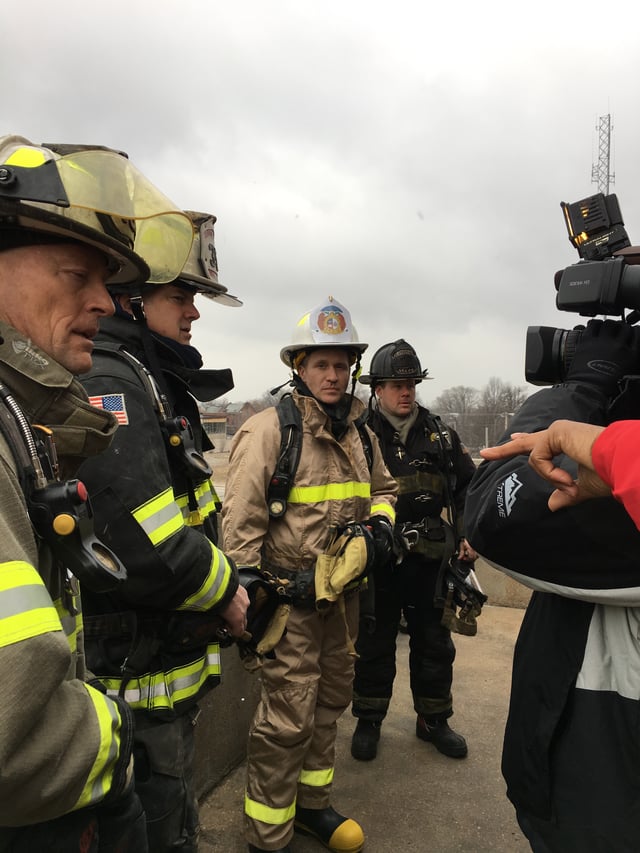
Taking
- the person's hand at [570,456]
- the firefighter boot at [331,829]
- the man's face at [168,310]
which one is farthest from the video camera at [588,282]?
the firefighter boot at [331,829]

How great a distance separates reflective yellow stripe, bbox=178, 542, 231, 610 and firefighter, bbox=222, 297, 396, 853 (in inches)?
28.3

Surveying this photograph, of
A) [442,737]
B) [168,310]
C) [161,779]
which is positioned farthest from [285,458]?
[442,737]

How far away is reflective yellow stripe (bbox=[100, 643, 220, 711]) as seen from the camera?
72.3 inches

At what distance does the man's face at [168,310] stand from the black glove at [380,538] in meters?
1.31

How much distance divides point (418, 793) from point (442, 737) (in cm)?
45

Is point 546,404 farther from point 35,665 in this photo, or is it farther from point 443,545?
point 443,545

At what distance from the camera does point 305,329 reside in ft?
10.3

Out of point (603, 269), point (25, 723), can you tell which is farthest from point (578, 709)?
point (25, 723)

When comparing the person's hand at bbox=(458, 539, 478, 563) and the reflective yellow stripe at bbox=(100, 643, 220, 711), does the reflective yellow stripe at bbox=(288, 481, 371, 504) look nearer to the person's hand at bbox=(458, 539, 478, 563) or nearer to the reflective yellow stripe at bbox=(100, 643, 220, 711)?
the reflective yellow stripe at bbox=(100, 643, 220, 711)

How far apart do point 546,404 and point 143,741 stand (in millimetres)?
1563

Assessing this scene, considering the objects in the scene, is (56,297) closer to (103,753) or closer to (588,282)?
(103,753)

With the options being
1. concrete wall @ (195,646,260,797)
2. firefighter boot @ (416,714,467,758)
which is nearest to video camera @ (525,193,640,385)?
concrete wall @ (195,646,260,797)

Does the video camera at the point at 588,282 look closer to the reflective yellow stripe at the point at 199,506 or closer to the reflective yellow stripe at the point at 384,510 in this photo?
the reflective yellow stripe at the point at 199,506

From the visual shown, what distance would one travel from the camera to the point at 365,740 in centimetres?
346
